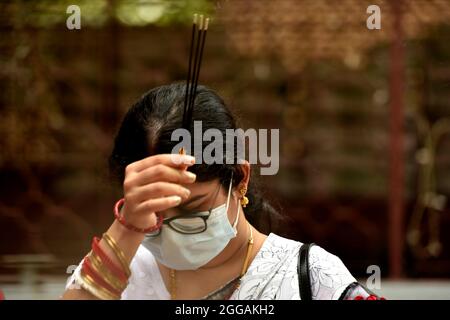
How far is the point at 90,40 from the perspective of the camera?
178 inches

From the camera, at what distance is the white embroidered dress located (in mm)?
1647

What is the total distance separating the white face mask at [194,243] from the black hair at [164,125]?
9 cm

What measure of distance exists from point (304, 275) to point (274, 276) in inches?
3.1

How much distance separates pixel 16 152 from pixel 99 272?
321cm

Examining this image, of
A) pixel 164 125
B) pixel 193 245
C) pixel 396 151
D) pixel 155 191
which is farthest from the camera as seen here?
pixel 396 151

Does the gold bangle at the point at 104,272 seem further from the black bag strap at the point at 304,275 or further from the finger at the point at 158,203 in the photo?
the black bag strap at the point at 304,275

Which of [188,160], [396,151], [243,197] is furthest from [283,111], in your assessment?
[188,160]

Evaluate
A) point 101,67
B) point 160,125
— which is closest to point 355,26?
point 101,67

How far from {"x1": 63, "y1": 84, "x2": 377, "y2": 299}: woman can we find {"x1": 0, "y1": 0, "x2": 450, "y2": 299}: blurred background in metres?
2.40

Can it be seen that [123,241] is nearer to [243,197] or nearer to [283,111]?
[243,197]

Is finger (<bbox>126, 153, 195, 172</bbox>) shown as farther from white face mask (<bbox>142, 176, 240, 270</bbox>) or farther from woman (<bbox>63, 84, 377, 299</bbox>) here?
white face mask (<bbox>142, 176, 240, 270</bbox>)

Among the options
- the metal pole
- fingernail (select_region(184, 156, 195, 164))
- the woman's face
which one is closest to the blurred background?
the metal pole

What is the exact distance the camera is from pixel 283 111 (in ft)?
15.6
